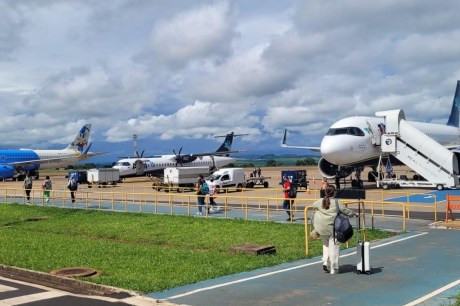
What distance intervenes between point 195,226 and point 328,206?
897 cm

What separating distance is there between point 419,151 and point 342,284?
23.2m

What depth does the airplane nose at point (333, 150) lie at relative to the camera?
3142 cm

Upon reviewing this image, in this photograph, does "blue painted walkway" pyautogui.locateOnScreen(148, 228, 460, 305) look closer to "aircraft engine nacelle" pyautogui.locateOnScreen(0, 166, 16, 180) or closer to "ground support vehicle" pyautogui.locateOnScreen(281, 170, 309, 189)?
"ground support vehicle" pyautogui.locateOnScreen(281, 170, 309, 189)

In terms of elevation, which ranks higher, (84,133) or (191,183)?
(84,133)

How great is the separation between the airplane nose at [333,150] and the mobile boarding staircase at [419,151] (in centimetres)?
263

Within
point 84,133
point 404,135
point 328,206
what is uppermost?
point 84,133

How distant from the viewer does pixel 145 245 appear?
49.5ft

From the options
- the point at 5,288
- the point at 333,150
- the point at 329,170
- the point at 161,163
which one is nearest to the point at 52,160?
the point at 161,163

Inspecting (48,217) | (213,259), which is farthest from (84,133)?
(213,259)

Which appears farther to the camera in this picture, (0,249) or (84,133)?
(84,133)

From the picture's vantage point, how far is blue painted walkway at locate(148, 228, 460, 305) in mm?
8211

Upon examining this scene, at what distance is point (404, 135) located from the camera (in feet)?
102

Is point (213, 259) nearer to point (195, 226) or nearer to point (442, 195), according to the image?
point (195, 226)

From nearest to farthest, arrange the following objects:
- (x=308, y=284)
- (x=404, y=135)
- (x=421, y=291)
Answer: (x=421, y=291), (x=308, y=284), (x=404, y=135)
